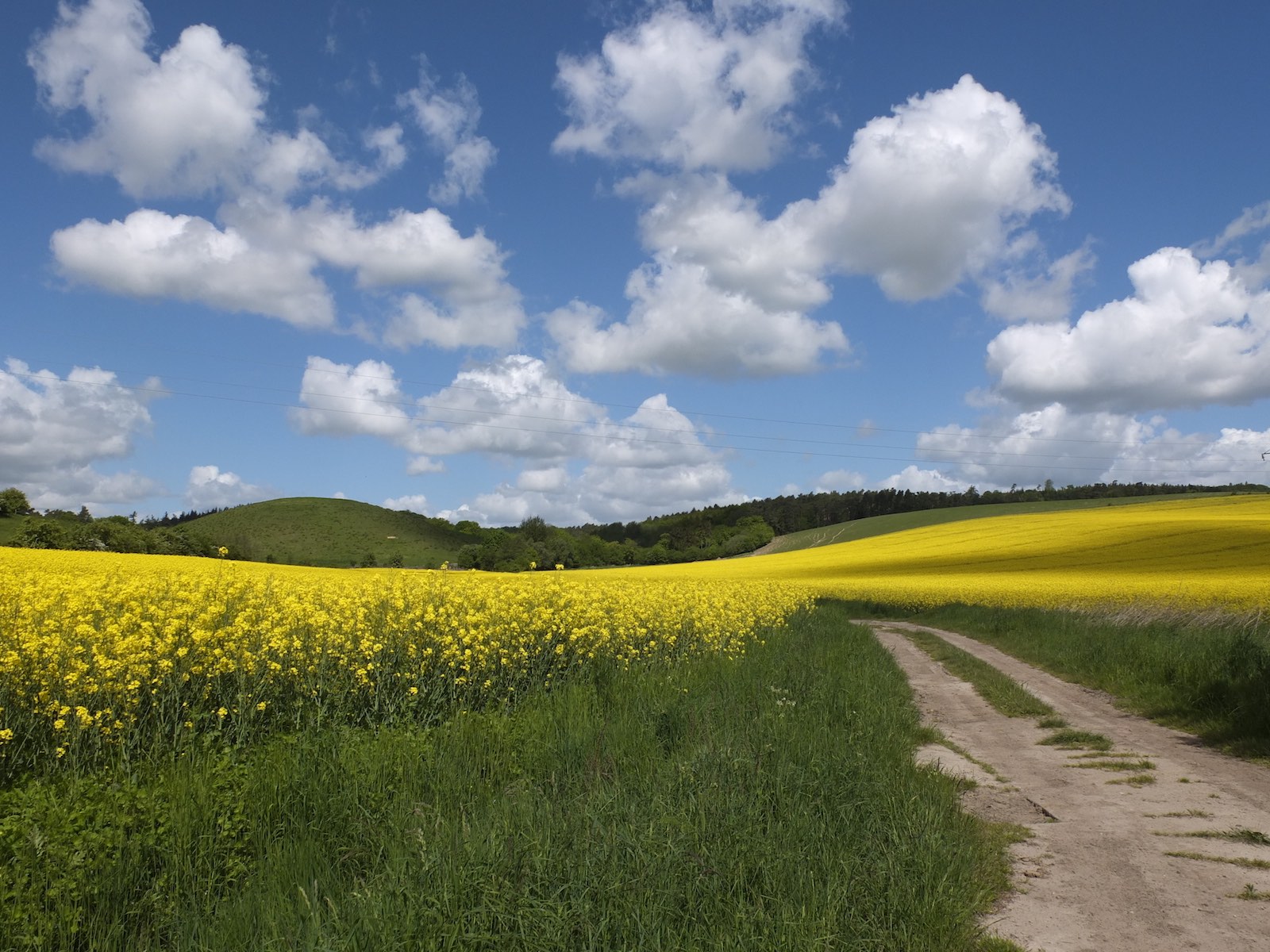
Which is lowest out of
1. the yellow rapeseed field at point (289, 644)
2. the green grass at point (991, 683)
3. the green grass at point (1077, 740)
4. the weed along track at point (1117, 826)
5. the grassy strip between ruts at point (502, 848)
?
the green grass at point (991, 683)

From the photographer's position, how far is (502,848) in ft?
12.7

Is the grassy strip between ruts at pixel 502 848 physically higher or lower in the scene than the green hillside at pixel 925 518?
lower

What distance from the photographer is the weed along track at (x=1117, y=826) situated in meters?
4.14

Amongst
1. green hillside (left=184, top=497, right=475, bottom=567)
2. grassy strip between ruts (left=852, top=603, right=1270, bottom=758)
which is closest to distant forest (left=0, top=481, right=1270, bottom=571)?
green hillside (left=184, top=497, right=475, bottom=567)

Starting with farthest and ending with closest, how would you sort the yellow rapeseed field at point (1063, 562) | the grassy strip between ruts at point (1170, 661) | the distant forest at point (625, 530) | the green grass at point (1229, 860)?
the distant forest at point (625, 530), the yellow rapeseed field at point (1063, 562), the grassy strip between ruts at point (1170, 661), the green grass at point (1229, 860)

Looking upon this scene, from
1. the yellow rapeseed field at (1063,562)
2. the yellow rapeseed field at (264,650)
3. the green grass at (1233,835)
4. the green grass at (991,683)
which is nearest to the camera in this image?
the green grass at (1233,835)

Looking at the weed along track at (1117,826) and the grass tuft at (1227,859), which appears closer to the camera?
the weed along track at (1117,826)

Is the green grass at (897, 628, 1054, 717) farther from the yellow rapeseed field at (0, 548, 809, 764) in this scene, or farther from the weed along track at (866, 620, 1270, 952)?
the yellow rapeseed field at (0, 548, 809, 764)

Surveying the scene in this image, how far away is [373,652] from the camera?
7625 mm

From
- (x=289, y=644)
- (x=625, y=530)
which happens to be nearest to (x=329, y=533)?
(x=625, y=530)

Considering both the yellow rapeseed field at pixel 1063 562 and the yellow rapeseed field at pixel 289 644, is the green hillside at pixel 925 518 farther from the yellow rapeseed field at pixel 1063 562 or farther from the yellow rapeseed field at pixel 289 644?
the yellow rapeseed field at pixel 289 644

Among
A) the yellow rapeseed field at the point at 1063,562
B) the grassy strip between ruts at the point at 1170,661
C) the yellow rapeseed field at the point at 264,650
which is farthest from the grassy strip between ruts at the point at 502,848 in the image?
the yellow rapeseed field at the point at 1063,562

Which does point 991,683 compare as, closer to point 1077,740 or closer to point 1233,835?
point 1077,740

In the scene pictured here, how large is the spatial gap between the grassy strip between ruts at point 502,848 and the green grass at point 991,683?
5.28 m
